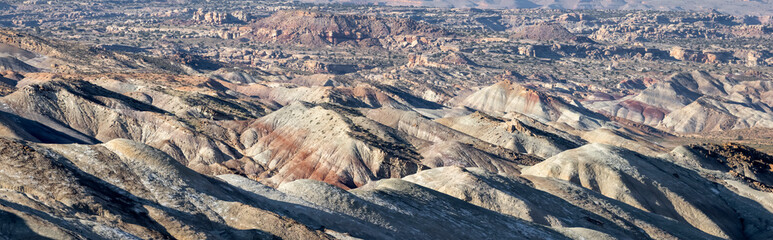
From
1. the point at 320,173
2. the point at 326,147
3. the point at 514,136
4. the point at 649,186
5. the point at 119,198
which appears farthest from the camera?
the point at 514,136

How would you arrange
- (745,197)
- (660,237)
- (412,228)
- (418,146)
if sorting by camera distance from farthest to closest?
(418,146) → (745,197) → (660,237) → (412,228)

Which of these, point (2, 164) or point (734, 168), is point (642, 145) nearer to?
point (734, 168)

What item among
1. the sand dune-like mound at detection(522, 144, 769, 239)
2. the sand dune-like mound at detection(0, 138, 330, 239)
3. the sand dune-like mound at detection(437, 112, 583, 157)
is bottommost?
the sand dune-like mound at detection(437, 112, 583, 157)

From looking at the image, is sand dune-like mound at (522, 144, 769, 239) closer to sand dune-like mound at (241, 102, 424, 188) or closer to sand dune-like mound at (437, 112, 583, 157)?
sand dune-like mound at (241, 102, 424, 188)

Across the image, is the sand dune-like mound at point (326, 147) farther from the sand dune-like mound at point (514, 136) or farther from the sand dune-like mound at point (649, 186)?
the sand dune-like mound at point (649, 186)

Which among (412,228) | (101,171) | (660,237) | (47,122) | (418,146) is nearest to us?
(101,171)

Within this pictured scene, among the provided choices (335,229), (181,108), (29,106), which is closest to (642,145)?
(181,108)

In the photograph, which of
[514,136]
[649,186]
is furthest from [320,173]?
[649,186]

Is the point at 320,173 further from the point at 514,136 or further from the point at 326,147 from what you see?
the point at 514,136

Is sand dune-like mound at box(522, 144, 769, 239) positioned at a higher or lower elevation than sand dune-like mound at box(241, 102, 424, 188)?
higher

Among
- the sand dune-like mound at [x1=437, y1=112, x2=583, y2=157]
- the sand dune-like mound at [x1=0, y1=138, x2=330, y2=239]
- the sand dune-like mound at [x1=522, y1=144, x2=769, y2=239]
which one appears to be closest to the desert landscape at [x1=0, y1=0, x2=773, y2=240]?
the sand dune-like mound at [x1=0, y1=138, x2=330, y2=239]

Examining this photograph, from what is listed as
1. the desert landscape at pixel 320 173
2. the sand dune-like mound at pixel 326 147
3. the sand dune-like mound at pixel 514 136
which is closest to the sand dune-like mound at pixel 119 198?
the desert landscape at pixel 320 173
